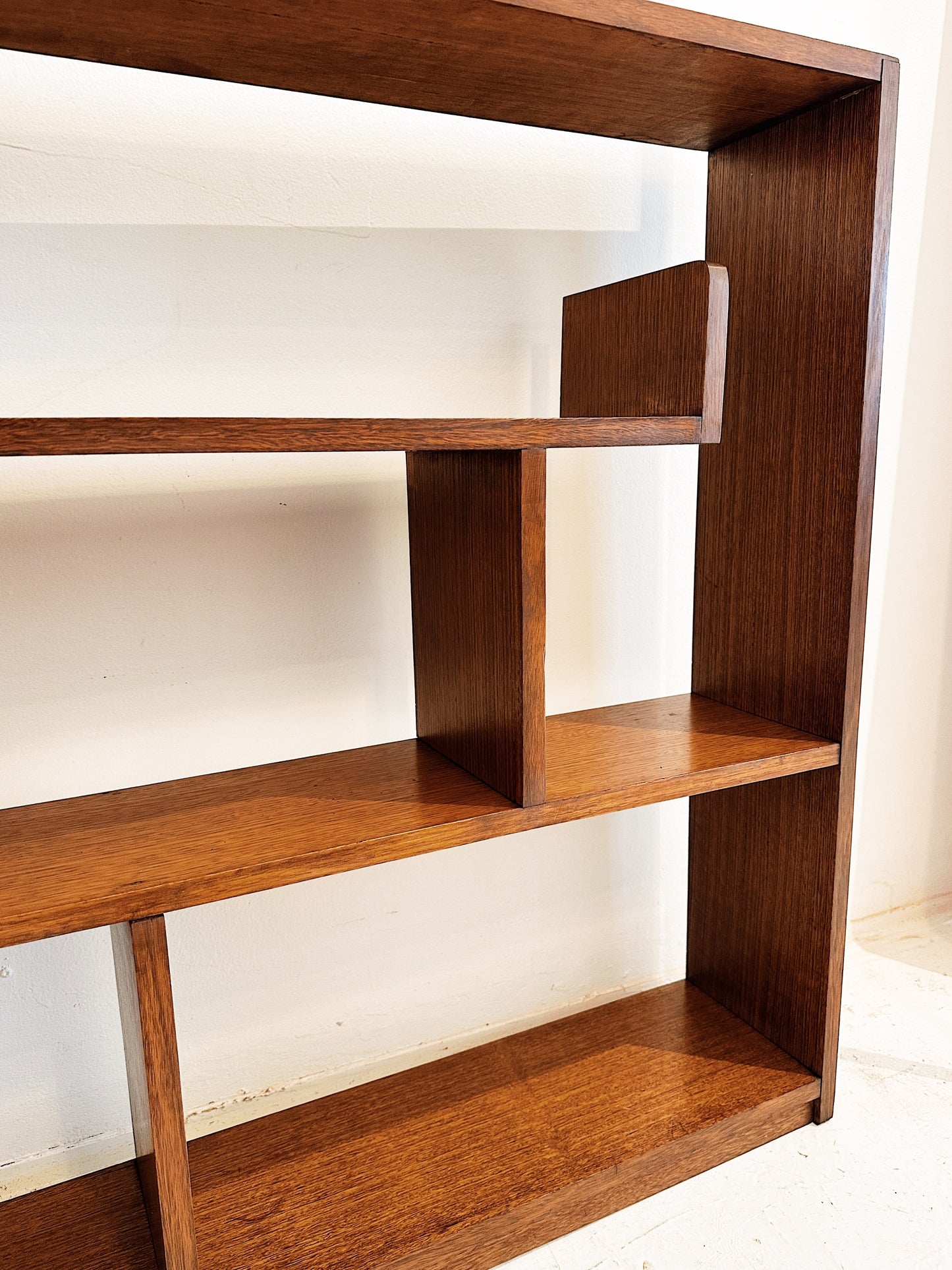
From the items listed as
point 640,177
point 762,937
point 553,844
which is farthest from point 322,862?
point 640,177

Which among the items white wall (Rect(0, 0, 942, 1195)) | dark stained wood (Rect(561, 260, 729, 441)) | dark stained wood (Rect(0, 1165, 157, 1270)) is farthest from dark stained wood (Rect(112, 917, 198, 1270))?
dark stained wood (Rect(561, 260, 729, 441))

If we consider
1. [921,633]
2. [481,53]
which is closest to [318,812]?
[481,53]

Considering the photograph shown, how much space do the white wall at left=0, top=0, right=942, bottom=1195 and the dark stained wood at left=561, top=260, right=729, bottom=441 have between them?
0.10 m

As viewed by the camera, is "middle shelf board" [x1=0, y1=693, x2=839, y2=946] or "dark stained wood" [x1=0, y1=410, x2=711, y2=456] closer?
"dark stained wood" [x1=0, y1=410, x2=711, y2=456]

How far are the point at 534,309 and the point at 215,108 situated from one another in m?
0.42

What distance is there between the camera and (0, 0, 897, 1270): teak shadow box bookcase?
0.84 m

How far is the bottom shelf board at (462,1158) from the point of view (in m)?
1.01

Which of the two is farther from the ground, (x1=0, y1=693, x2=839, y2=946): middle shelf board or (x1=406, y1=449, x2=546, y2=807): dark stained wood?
(x1=406, y1=449, x2=546, y2=807): dark stained wood

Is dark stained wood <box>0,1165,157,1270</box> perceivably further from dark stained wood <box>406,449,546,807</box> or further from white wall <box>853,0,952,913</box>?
white wall <box>853,0,952,913</box>

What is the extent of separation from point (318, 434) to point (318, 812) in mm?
382

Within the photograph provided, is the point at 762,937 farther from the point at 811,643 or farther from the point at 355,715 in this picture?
the point at 355,715

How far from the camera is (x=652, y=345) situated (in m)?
0.99

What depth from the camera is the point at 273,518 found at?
111cm

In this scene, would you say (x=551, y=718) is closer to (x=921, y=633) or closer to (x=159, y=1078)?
(x=159, y=1078)
